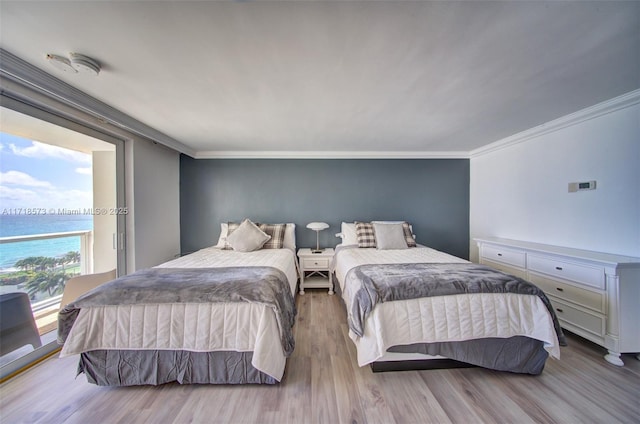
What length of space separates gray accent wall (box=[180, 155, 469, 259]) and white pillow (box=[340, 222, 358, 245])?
10.0 inches

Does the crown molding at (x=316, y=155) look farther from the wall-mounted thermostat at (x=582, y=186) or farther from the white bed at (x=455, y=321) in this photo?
the white bed at (x=455, y=321)

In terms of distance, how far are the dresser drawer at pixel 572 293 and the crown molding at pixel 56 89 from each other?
4.86 meters

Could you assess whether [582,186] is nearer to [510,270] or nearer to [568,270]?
[568,270]

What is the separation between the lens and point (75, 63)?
1.43m

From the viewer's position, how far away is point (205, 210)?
3846 millimetres

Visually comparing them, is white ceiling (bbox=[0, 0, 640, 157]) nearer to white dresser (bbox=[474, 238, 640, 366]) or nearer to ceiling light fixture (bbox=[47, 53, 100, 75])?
ceiling light fixture (bbox=[47, 53, 100, 75])

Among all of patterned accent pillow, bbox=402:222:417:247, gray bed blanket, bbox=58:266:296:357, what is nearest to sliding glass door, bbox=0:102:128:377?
gray bed blanket, bbox=58:266:296:357

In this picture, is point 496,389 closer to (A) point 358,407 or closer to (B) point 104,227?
(A) point 358,407

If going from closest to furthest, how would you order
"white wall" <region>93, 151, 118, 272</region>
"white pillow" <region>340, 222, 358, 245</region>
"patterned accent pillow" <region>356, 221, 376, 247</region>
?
"white wall" <region>93, 151, 118, 272</region> → "patterned accent pillow" <region>356, 221, 376, 247</region> → "white pillow" <region>340, 222, 358, 245</region>

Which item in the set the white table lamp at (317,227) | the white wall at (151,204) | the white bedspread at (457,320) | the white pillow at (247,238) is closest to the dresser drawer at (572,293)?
the white bedspread at (457,320)

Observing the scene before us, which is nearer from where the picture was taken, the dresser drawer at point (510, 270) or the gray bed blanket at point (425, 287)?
the gray bed blanket at point (425, 287)

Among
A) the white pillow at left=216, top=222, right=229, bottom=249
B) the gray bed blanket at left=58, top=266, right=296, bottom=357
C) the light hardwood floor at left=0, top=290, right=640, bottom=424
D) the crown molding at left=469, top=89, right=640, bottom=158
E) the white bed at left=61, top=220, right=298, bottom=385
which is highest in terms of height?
the crown molding at left=469, top=89, right=640, bottom=158

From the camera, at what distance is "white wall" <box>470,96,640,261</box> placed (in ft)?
6.60

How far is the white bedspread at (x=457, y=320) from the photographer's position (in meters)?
1.59
